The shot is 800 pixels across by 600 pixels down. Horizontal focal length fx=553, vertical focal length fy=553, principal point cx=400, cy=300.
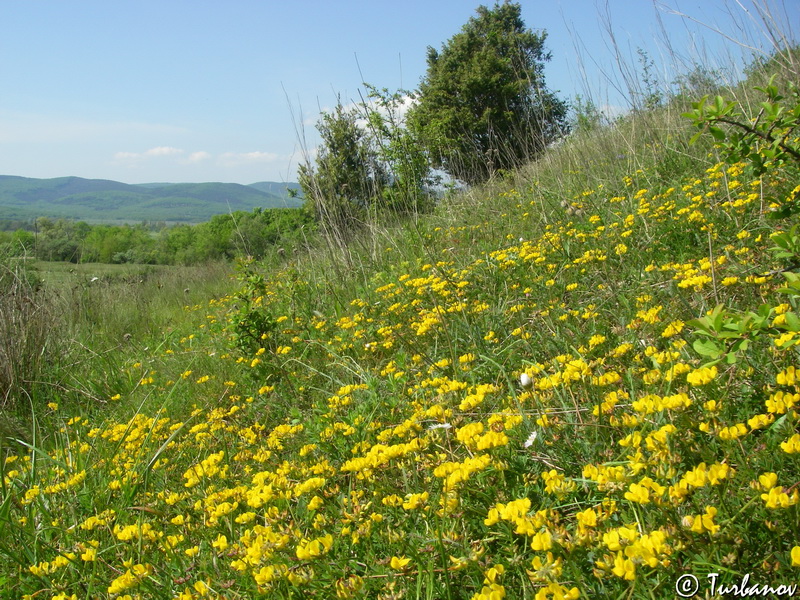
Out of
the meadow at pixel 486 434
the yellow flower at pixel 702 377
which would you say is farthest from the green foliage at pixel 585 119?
the yellow flower at pixel 702 377

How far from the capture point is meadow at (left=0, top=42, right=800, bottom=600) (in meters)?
1.10

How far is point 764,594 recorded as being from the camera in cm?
97

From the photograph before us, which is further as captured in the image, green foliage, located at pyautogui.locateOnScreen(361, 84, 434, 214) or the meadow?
green foliage, located at pyautogui.locateOnScreen(361, 84, 434, 214)

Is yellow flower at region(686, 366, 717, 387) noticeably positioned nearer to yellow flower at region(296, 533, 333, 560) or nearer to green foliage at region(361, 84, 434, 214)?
yellow flower at region(296, 533, 333, 560)

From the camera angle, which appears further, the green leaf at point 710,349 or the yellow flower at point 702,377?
the yellow flower at point 702,377

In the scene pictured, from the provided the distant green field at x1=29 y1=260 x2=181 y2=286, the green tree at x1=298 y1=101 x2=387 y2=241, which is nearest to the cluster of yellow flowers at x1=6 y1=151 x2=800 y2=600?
the green tree at x1=298 y1=101 x2=387 y2=241

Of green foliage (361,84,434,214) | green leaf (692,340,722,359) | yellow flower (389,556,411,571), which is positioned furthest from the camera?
green foliage (361,84,434,214)

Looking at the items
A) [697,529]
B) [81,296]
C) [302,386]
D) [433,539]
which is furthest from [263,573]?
[81,296]

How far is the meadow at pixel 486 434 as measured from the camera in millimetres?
1100

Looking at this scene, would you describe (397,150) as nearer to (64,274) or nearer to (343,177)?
(343,177)

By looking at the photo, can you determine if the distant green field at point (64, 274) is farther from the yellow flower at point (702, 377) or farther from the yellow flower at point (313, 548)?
the yellow flower at point (702, 377)

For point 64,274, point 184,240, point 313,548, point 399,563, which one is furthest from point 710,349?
point 184,240

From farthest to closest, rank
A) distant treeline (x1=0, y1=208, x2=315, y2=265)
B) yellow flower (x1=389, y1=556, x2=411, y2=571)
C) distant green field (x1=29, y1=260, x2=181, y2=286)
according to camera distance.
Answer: distant treeline (x1=0, y1=208, x2=315, y2=265) < distant green field (x1=29, y1=260, x2=181, y2=286) < yellow flower (x1=389, y1=556, x2=411, y2=571)

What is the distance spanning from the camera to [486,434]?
1400 millimetres
